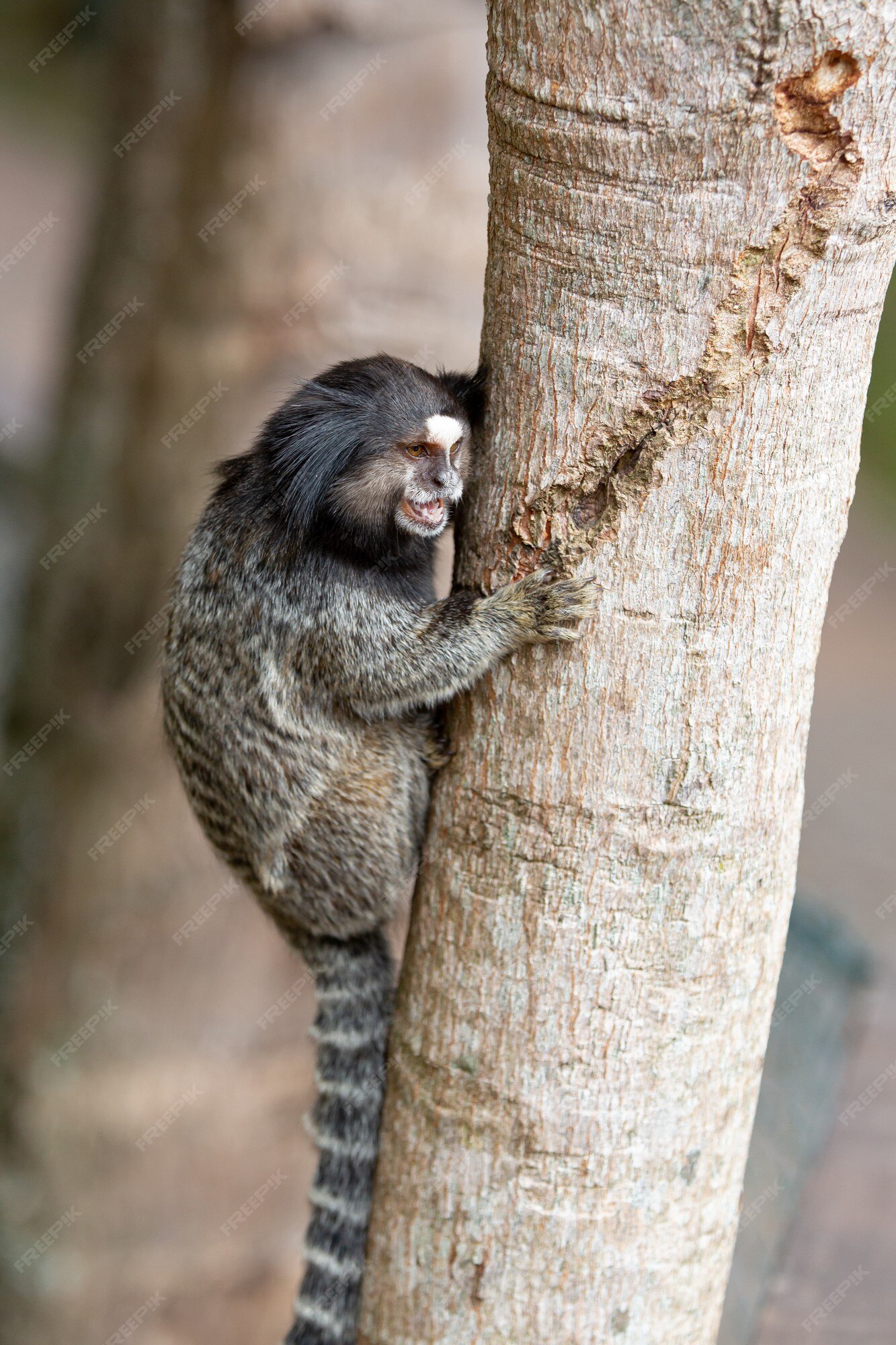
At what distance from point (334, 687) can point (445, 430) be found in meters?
0.52

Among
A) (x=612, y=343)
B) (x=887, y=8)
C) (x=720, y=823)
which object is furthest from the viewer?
(x=720, y=823)

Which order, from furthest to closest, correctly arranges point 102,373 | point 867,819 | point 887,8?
1. point 867,819
2. point 102,373
3. point 887,8

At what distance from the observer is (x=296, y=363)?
393 centimetres

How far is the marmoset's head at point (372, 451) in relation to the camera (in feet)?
7.15

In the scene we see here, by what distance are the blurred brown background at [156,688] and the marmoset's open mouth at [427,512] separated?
6.03 feet

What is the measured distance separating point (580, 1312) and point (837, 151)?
5.70 ft

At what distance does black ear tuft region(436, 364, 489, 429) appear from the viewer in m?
2.02

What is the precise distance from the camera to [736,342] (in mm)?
1737

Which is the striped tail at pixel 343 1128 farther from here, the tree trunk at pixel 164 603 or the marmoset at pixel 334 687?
the tree trunk at pixel 164 603

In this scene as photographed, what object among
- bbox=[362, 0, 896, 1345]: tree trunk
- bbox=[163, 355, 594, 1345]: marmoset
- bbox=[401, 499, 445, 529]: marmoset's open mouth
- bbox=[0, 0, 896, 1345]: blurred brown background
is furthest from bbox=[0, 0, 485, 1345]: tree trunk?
bbox=[362, 0, 896, 1345]: tree trunk

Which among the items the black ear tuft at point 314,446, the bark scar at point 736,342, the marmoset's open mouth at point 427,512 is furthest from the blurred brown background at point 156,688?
the bark scar at point 736,342

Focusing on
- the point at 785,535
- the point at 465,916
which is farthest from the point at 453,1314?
the point at 785,535

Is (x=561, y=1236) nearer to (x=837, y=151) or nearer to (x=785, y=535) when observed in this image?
(x=785, y=535)

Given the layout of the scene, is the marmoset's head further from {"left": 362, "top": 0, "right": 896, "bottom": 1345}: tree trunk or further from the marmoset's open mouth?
{"left": 362, "top": 0, "right": 896, "bottom": 1345}: tree trunk
